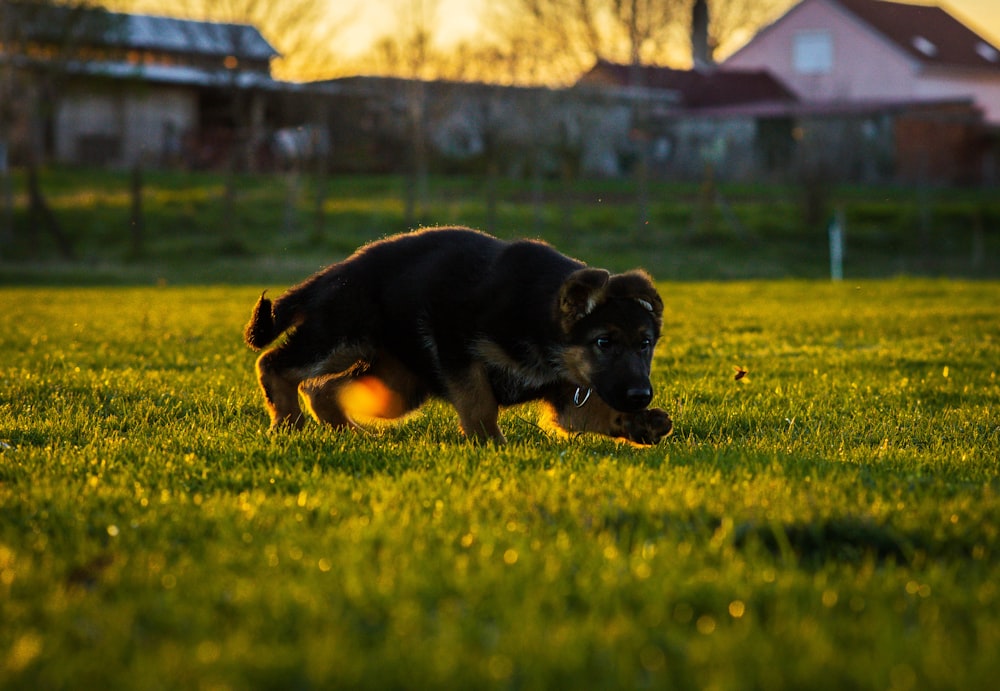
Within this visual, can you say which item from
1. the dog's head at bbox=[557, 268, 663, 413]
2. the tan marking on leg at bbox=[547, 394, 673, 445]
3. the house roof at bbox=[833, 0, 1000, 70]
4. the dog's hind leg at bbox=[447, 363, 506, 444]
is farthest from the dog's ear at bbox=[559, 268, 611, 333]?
the house roof at bbox=[833, 0, 1000, 70]

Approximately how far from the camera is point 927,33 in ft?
204

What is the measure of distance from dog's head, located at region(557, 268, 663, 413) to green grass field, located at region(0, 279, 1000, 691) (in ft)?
1.37

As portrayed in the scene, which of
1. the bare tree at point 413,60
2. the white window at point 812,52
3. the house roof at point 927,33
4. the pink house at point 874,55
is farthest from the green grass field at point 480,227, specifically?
the white window at point 812,52

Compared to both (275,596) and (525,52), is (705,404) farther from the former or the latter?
(525,52)

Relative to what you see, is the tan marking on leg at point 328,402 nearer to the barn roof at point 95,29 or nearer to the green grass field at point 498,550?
the green grass field at point 498,550

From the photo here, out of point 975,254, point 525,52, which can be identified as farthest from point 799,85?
point 975,254

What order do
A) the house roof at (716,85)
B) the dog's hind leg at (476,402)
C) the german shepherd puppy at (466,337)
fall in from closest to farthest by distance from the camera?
the german shepherd puppy at (466,337), the dog's hind leg at (476,402), the house roof at (716,85)

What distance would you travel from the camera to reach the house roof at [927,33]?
195ft

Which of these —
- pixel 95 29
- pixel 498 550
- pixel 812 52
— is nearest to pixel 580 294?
pixel 498 550

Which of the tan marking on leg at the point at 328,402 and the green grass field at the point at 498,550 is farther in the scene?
the tan marking on leg at the point at 328,402

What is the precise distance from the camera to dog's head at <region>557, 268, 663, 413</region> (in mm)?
6043

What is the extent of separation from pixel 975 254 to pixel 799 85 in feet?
109

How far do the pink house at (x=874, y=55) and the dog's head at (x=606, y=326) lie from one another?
178ft

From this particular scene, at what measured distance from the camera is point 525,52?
1672 inches
